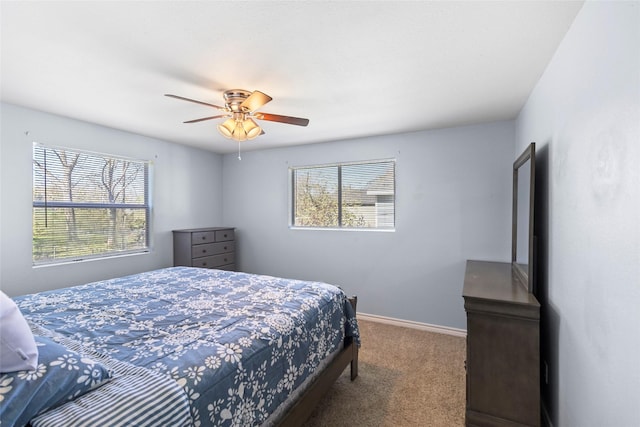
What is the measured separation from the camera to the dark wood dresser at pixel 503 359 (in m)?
1.77

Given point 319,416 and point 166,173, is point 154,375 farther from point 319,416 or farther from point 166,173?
point 166,173

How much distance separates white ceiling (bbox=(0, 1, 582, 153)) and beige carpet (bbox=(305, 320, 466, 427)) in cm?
231

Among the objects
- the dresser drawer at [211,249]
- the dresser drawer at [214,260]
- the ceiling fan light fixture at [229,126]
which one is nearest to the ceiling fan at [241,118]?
the ceiling fan light fixture at [229,126]

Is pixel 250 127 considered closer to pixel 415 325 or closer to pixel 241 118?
pixel 241 118

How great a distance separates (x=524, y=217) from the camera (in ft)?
7.59

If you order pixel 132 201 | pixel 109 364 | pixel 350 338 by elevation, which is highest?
pixel 132 201

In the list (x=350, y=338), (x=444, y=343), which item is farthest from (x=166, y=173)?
(x=444, y=343)

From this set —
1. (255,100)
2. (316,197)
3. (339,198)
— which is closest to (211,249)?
(316,197)

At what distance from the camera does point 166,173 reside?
409 cm

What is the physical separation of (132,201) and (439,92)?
3618 mm

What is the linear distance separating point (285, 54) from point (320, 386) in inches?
81.5

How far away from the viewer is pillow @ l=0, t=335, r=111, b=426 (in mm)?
888

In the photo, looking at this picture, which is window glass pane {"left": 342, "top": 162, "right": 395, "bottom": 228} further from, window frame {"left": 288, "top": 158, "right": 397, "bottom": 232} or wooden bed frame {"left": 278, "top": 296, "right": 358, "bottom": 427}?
wooden bed frame {"left": 278, "top": 296, "right": 358, "bottom": 427}

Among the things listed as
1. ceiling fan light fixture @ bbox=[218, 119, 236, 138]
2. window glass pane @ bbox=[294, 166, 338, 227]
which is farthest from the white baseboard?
ceiling fan light fixture @ bbox=[218, 119, 236, 138]
